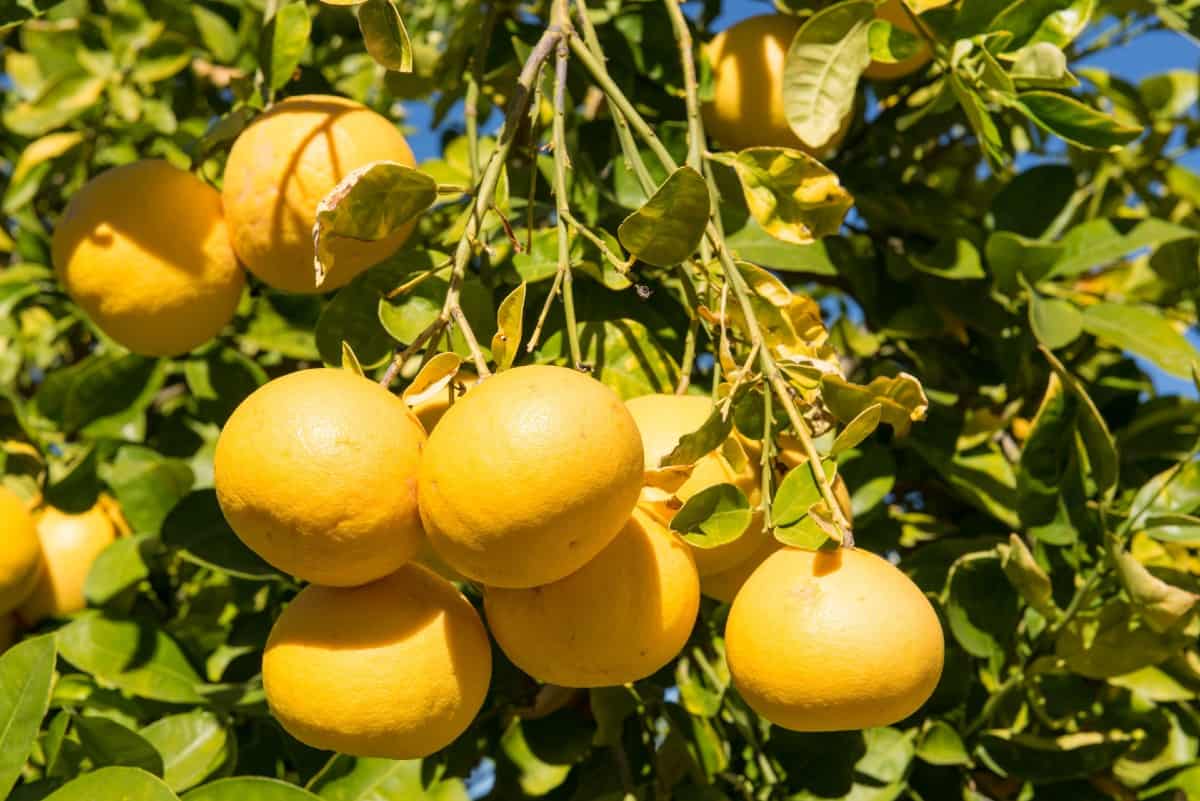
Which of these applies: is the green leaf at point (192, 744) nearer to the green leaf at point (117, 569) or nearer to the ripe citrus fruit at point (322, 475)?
the green leaf at point (117, 569)

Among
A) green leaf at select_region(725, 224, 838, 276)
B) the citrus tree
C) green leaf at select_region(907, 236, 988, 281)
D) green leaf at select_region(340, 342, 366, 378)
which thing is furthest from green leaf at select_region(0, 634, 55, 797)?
green leaf at select_region(907, 236, 988, 281)

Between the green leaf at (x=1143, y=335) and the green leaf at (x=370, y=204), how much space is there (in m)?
0.81

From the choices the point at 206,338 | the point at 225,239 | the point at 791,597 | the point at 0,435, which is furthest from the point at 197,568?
the point at 791,597

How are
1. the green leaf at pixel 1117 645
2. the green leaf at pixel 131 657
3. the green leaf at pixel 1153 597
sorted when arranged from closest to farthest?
the green leaf at pixel 1153 597, the green leaf at pixel 1117 645, the green leaf at pixel 131 657

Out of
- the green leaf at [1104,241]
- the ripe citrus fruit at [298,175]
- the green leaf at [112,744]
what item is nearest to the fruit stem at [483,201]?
the ripe citrus fruit at [298,175]

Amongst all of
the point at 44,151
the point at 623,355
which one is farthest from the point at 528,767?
the point at 44,151

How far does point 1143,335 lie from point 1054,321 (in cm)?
10

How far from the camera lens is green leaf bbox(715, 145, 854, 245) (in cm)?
97

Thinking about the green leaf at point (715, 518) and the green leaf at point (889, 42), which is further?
the green leaf at point (889, 42)

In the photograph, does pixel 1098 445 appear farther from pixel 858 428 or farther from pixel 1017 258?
pixel 858 428

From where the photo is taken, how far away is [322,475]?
0.73 meters

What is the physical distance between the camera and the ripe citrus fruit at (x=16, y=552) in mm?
1264

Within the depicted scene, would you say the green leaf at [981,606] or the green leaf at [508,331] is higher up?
the green leaf at [508,331]

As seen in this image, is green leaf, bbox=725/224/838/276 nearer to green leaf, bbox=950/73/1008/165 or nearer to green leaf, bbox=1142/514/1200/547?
green leaf, bbox=950/73/1008/165
